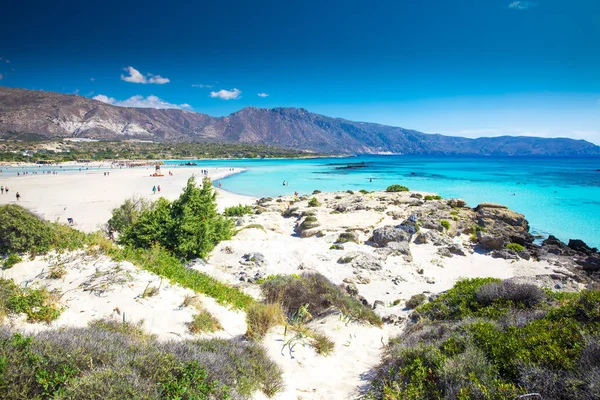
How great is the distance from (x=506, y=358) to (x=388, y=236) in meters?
13.2

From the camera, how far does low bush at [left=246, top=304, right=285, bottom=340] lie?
5.47m

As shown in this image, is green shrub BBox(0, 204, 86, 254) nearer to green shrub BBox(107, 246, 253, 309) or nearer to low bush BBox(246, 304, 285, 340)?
green shrub BBox(107, 246, 253, 309)

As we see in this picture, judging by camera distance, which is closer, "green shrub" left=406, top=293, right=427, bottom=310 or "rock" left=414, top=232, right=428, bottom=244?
"green shrub" left=406, top=293, right=427, bottom=310

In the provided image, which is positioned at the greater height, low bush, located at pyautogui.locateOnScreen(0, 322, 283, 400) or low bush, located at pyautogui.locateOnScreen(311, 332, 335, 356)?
low bush, located at pyautogui.locateOnScreen(0, 322, 283, 400)

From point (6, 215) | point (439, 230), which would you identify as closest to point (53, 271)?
point (6, 215)

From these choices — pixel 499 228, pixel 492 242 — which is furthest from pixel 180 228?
pixel 499 228

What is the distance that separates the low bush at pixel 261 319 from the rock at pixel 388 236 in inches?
454

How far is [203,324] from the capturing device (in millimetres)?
5559

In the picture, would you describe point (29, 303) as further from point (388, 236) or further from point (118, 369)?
point (388, 236)

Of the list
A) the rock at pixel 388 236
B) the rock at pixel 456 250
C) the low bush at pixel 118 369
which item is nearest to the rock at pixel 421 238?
the rock at pixel 388 236

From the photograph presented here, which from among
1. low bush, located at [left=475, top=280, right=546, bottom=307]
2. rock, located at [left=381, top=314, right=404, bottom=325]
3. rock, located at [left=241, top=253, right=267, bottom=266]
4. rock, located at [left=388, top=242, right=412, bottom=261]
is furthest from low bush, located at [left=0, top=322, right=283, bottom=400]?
rock, located at [left=388, top=242, right=412, bottom=261]

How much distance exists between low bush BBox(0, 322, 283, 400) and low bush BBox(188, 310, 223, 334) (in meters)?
1.21

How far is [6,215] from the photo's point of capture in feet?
22.2

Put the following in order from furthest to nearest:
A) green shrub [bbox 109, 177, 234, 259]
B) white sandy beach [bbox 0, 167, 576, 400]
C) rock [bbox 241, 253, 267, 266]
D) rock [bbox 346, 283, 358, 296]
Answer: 1. rock [bbox 241, 253, 267, 266]
2. green shrub [bbox 109, 177, 234, 259]
3. rock [bbox 346, 283, 358, 296]
4. white sandy beach [bbox 0, 167, 576, 400]
